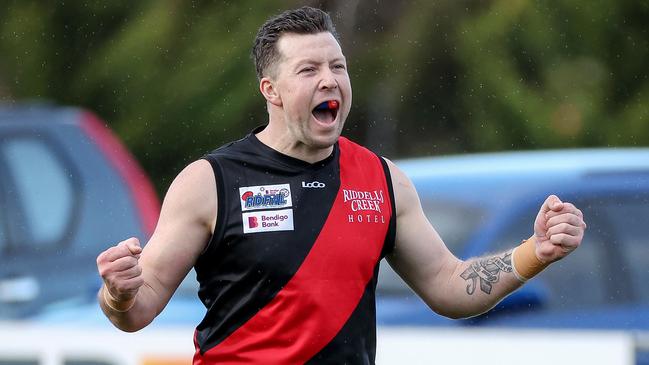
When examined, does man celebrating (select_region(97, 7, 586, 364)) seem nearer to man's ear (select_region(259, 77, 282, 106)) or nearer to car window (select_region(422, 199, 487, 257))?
man's ear (select_region(259, 77, 282, 106))

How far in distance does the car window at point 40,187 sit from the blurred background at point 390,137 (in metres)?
0.01

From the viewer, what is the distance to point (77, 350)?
18.3 feet

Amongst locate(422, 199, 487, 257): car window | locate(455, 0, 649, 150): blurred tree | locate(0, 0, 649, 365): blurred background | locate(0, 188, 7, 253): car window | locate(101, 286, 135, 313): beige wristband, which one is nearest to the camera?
locate(101, 286, 135, 313): beige wristband

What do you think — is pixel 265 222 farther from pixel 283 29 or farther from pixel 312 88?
pixel 283 29

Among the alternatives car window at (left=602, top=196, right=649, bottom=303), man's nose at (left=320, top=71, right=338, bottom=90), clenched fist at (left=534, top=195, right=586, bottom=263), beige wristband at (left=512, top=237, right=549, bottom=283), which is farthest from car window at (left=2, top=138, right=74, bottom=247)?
clenched fist at (left=534, top=195, right=586, bottom=263)

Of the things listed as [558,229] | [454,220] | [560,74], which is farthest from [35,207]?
[560,74]

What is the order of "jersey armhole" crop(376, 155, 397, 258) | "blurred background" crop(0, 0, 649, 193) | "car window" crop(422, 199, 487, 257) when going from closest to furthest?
"jersey armhole" crop(376, 155, 397, 258), "car window" crop(422, 199, 487, 257), "blurred background" crop(0, 0, 649, 193)

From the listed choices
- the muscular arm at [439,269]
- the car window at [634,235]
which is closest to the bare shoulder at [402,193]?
the muscular arm at [439,269]

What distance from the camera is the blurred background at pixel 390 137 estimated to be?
256 inches

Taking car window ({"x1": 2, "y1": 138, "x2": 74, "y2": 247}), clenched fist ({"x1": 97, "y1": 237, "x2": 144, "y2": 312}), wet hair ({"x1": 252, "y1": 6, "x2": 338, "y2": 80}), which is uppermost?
car window ({"x1": 2, "y1": 138, "x2": 74, "y2": 247})

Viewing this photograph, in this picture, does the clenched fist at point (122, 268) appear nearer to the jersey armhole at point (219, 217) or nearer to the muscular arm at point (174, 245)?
the muscular arm at point (174, 245)

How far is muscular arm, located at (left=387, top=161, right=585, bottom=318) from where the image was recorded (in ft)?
14.4

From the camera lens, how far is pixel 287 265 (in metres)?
4.16

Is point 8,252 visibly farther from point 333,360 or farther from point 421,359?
point 333,360
